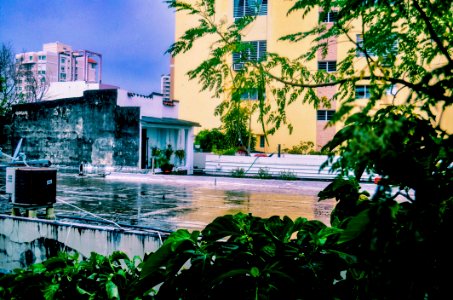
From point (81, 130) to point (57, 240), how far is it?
73.2 ft

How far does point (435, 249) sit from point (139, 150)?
24706mm

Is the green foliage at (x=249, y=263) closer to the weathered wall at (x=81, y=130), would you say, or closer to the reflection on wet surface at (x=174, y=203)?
the reflection on wet surface at (x=174, y=203)

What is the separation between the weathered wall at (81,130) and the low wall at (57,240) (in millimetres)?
18946

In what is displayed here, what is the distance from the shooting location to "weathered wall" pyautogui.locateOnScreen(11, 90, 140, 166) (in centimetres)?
2584

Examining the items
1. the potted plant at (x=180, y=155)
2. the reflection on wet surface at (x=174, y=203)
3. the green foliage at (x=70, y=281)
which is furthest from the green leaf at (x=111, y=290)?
the potted plant at (x=180, y=155)

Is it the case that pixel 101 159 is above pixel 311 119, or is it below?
below

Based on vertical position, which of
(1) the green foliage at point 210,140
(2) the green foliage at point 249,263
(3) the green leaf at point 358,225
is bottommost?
(2) the green foliage at point 249,263

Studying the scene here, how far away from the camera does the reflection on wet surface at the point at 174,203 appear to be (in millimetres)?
11305

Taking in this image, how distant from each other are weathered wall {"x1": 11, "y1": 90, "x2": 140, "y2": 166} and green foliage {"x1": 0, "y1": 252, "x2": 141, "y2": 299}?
22.3 metres

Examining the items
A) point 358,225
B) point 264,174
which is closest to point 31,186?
point 358,225

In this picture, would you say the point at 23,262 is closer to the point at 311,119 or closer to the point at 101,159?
the point at 101,159

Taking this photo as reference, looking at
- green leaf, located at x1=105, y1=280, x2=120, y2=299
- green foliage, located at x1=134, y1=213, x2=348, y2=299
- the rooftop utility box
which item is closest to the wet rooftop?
the rooftop utility box

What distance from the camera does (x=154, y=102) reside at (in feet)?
88.9

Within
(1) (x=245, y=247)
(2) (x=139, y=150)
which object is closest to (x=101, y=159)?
(2) (x=139, y=150)
